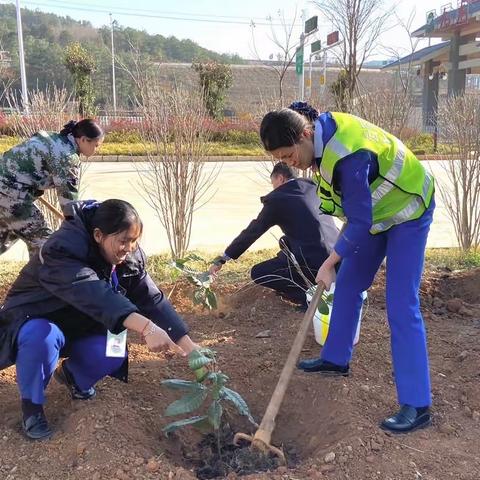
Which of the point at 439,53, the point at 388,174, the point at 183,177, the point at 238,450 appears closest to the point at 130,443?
the point at 238,450

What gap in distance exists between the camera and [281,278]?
12.7 feet

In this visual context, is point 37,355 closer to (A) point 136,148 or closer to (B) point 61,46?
(A) point 136,148

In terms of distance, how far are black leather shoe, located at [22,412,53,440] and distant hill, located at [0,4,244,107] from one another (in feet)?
94.9

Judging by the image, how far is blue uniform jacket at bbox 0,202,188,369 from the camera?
217cm

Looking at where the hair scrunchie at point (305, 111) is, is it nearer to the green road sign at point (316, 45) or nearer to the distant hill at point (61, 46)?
the green road sign at point (316, 45)

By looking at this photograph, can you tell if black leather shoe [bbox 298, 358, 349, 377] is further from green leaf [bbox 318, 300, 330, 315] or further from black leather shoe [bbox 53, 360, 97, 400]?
black leather shoe [bbox 53, 360, 97, 400]

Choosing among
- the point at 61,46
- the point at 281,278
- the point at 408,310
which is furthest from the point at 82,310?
the point at 61,46

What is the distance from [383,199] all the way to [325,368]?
3.06ft

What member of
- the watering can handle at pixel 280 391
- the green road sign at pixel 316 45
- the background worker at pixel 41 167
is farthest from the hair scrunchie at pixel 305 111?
the green road sign at pixel 316 45

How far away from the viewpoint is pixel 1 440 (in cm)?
231

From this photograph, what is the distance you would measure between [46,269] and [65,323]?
34 centimetres

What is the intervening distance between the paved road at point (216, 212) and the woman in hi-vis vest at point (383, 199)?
250 cm

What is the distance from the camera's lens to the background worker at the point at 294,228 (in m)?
3.52

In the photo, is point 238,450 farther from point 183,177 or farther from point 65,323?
point 183,177
